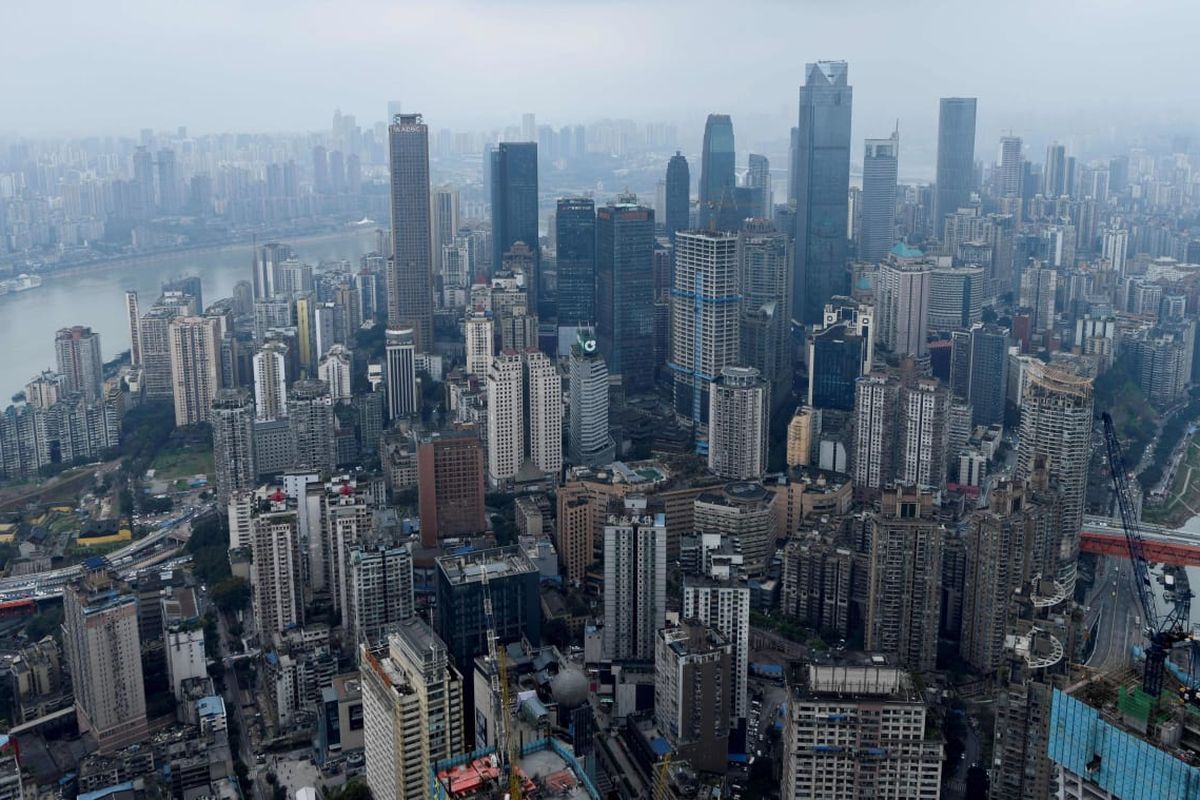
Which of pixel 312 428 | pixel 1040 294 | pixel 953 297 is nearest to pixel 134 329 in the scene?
pixel 312 428

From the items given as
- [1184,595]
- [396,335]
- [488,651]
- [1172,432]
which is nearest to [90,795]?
[488,651]

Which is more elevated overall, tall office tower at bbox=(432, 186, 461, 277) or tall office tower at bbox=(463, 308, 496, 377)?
tall office tower at bbox=(432, 186, 461, 277)

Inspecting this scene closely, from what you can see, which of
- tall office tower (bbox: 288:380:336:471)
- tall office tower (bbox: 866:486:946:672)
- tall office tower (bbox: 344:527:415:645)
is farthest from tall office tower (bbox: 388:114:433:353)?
tall office tower (bbox: 866:486:946:672)

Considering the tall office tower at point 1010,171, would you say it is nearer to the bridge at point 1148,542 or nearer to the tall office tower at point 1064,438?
the tall office tower at point 1064,438

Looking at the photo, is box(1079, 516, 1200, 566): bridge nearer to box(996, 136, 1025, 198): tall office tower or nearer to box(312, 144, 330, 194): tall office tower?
box(996, 136, 1025, 198): tall office tower

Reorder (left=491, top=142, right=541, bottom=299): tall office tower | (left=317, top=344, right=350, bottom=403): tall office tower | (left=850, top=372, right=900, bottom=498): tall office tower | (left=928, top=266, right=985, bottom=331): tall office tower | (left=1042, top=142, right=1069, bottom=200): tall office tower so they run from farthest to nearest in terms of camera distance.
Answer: (left=1042, top=142, right=1069, bottom=200): tall office tower → (left=491, top=142, right=541, bottom=299): tall office tower → (left=928, top=266, right=985, bottom=331): tall office tower → (left=317, top=344, right=350, bottom=403): tall office tower → (left=850, top=372, right=900, bottom=498): tall office tower

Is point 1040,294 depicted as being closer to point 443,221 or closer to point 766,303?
point 766,303
